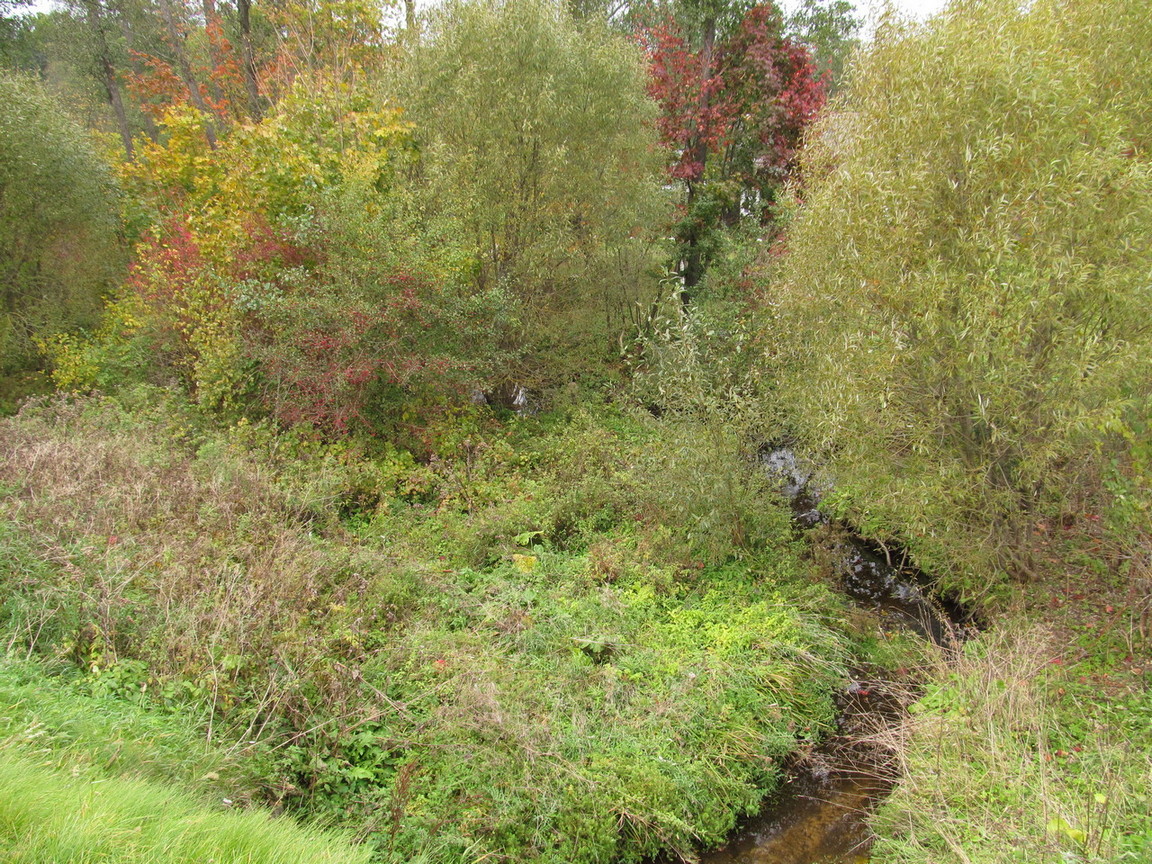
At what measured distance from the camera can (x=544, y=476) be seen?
10.7 m

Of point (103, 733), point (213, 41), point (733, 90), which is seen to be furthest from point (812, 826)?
point (213, 41)

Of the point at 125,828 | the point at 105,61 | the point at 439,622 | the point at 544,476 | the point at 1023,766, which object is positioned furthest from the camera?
the point at 105,61

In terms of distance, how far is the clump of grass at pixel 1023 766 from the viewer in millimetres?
4254

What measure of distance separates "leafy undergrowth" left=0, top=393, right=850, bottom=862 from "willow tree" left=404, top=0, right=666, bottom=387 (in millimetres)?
4623

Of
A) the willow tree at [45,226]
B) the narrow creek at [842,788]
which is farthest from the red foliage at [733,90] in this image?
the willow tree at [45,226]

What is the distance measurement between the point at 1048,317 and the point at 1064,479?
1749mm

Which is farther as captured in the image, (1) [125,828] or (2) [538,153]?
(2) [538,153]

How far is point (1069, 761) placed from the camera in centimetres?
505

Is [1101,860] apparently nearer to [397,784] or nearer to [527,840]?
[527,840]

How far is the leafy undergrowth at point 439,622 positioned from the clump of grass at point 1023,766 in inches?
51.3

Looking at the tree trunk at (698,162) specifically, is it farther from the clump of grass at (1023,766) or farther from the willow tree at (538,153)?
the clump of grass at (1023,766)

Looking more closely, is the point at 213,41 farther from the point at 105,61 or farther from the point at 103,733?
the point at 103,733

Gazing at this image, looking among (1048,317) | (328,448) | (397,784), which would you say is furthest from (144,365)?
(1048,317)

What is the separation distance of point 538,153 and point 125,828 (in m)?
11.8
